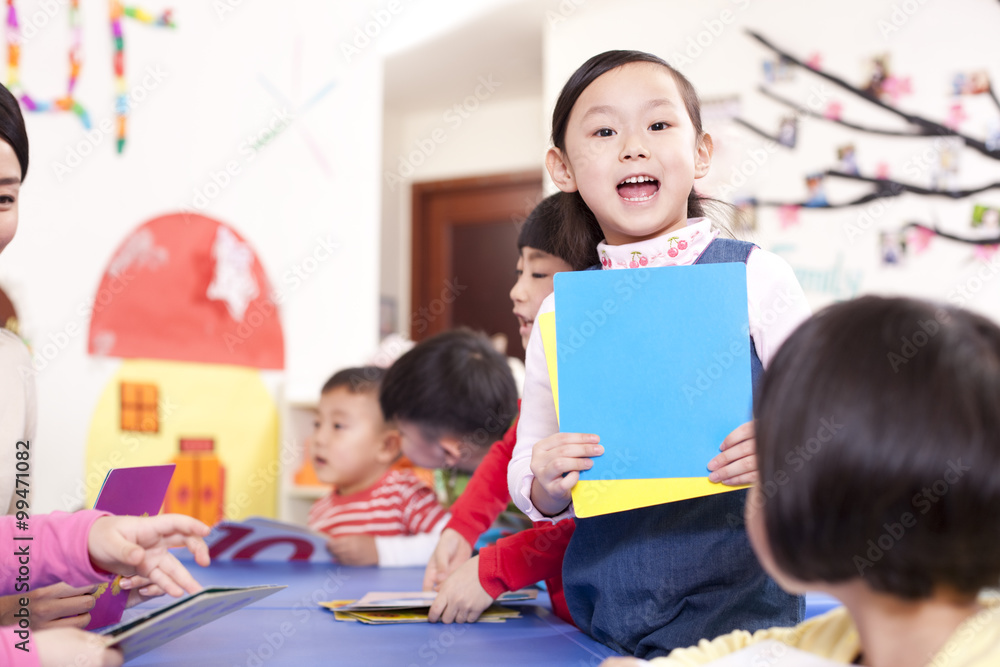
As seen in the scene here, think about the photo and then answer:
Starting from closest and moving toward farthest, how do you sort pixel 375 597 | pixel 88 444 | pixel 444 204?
Answer: pixel 375 597 < pixel 88 444 < pixel 444 204

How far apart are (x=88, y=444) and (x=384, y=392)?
0.80 m

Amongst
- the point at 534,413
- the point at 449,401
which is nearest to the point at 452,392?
the point at 449,401

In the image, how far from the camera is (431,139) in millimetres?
4453

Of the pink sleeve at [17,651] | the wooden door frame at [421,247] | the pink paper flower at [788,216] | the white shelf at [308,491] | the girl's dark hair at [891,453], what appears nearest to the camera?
the girl's dark hair at [891,453]

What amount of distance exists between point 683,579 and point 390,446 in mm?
1223

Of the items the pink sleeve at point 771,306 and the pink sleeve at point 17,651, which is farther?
the pink sleeve at point 771,306

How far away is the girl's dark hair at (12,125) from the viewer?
88cm

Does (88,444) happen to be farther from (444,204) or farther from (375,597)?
(444,204)

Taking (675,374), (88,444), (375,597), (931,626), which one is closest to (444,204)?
(88,444)

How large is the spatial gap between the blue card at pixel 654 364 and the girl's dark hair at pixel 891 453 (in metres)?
0.24

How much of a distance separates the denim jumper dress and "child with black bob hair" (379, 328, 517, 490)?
0.83 metres

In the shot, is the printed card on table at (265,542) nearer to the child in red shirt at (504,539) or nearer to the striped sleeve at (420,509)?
the striped sleeve at (420,509)

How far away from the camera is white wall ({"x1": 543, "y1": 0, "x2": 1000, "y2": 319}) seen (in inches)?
113

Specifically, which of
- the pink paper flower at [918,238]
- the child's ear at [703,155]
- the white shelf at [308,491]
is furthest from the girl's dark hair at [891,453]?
the pink paper flower at [918,238]
